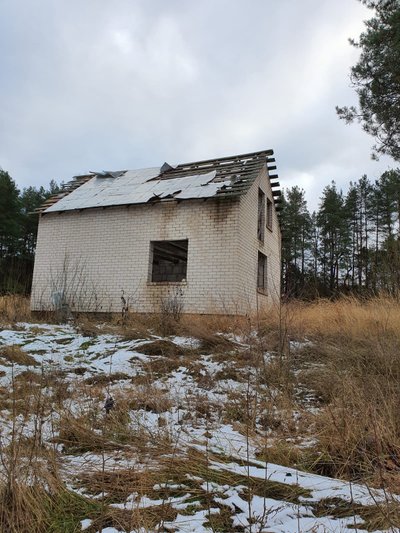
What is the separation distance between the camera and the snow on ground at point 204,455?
2.19 meters

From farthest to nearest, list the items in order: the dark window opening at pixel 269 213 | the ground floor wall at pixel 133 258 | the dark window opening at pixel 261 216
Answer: the dark window opening at pixel 269 213
the dark window opening at pixel 261 216
the ground floor wall at pixel 133 258

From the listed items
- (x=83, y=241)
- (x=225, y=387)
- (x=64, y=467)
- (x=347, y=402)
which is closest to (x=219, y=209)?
(x=83, y=241)

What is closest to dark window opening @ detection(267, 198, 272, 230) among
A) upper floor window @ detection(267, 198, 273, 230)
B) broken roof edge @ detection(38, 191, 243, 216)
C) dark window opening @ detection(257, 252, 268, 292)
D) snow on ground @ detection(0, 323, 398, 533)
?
upper floor window @ detection(267, 198, 273, 230)

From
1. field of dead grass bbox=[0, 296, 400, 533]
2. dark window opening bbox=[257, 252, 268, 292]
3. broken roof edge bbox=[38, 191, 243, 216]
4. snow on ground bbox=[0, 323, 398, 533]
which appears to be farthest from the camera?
dark window opening bbox=[257, 252, 268, 292]

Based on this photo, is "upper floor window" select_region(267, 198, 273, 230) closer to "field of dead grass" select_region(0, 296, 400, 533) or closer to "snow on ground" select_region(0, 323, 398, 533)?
"field of dead grass" select_region(0, 296, 400, 533)

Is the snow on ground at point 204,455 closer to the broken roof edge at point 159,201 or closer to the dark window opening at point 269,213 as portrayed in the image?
the broken roof edge at point 159,201

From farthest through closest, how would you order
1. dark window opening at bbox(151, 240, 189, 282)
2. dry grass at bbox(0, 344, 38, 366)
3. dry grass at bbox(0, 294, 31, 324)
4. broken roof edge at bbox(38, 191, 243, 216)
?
dark window opening at bbox(151, 240, 189, 282) < broken roof edge at bbox(38, 191, 243, 216) < dry grass at bbox(0, 294, 31, 324) < dry grass at bbox(0, 344, 38, 366)

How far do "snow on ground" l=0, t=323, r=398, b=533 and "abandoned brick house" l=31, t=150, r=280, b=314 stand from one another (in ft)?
19.6

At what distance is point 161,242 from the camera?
13.5 metres

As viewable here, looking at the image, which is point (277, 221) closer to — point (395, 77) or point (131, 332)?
point (395, 77)

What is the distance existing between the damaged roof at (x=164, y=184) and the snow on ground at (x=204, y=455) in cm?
765

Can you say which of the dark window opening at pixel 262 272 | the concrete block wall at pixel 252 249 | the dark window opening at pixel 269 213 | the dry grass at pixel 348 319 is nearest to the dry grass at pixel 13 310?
the concrete block wall at pixel 252 249

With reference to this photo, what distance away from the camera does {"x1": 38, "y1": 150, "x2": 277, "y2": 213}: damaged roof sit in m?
13.0

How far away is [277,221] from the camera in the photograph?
59.3ft
